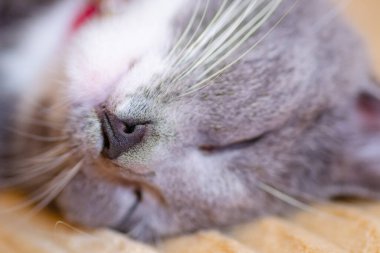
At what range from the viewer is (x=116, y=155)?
2.88 feet

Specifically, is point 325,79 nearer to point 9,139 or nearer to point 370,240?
point 370,240

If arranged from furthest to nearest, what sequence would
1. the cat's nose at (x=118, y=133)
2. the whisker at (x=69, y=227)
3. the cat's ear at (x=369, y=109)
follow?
the cat's ear at (x=369, y=109) < the whisker at (x=69, y=227) < the cat's nose at (x=118, y=133)

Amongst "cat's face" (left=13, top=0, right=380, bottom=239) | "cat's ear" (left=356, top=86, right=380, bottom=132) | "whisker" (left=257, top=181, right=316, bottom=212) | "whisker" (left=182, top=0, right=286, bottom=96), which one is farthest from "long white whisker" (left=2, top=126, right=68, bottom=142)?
"cat's ear" (left=356, top=86, right=380, bottom=132)

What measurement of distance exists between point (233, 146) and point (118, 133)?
9.8 inches

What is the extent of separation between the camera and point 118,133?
86cm

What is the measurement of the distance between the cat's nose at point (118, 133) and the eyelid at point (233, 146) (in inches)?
6.2

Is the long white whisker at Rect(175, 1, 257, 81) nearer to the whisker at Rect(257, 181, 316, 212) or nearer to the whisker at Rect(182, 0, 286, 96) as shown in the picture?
the whisker at Rect(182, 0, 286, 96)

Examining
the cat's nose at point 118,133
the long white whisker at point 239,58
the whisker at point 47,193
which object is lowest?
the whisker at point 47,193

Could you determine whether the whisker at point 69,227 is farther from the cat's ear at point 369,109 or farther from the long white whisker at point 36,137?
the cat's ear at point 369,109

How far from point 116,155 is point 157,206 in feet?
0.62

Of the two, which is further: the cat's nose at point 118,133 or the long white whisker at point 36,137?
the long white whisker at point 36,137

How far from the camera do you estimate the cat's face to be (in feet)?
2.92

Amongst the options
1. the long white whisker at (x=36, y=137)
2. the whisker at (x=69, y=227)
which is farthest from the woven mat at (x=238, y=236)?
the long white whisker at (x=36, y=137)

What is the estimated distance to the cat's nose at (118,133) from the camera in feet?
2.81
